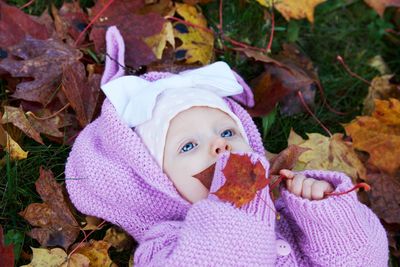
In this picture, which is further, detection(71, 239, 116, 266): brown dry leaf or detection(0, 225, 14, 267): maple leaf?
detection(71, 239, 116, 266): brown dry leaf

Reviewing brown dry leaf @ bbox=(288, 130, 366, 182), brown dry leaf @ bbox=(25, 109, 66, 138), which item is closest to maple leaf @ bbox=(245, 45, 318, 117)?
brown dry leaf @ bbox=(288, 130, 366, 182)

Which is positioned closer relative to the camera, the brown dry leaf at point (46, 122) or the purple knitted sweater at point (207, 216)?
the purple knitted sweater at point (207, 216)

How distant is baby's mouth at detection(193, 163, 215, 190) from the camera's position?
175cm

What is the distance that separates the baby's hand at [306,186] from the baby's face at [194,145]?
0.60 ft

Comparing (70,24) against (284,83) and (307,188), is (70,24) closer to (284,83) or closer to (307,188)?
(284,83)

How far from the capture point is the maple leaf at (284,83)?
2365 millimetres

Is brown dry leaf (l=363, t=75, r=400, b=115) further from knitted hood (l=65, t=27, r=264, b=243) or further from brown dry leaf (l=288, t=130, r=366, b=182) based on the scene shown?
knitted hood (l=65, t=27, r=264, b=243)

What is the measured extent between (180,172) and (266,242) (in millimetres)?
338

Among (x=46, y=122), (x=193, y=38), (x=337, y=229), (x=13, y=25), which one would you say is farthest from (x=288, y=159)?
(x=13, y=25)

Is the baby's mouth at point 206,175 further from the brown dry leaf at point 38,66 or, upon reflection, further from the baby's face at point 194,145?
the brown dry leaf at point 38,66

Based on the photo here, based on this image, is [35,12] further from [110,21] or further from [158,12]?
[158,12]

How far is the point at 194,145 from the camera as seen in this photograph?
1820 millimetres

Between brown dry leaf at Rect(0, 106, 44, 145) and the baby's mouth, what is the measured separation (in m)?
0.66

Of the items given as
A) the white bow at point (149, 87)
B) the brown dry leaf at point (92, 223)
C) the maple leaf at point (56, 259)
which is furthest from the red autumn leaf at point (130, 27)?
the maple leaf at point (56, 259)
